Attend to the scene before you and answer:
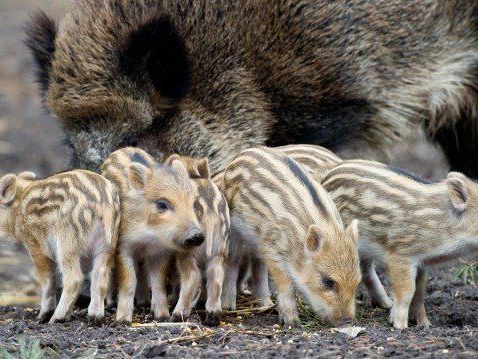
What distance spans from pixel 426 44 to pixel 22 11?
1065cm

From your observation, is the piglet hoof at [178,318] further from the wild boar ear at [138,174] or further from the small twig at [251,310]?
the wild boar ear at [138,174]

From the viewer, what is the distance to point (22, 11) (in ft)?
55.0

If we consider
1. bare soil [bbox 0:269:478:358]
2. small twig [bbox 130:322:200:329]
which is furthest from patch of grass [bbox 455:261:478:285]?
small twig [bbox 130:322:200:329]

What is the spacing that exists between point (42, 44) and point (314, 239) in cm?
288

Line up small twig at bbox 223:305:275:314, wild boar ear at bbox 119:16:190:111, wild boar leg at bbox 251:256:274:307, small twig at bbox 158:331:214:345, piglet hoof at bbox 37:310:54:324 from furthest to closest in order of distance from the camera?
wild boar ear at bbox 119:16:190:111 → wild boar leg at bbox 251:256:274:307 → small twig at bbox 223:305:275:314 → piglet hoof at bbox 37:310:54:324 → small twig at bbox 158:331:214:345

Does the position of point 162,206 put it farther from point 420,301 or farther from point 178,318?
point 420,301

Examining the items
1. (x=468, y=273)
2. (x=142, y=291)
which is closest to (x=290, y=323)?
(x=142, y=291)

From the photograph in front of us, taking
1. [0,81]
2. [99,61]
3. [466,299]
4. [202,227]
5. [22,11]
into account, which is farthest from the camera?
[22,11]

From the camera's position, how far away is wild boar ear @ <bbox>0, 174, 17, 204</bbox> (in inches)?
219

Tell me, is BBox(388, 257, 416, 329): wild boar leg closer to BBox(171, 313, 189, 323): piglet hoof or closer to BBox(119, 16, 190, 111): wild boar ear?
BBox(171, 313, 189, 323): piglet hoof

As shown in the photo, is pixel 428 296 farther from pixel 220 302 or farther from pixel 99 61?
pixel 99 61

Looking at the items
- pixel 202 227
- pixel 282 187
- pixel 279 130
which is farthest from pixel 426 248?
pixel 279 130

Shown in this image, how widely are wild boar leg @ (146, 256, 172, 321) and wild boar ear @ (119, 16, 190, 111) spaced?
1.62m

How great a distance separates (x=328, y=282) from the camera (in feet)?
16.1
